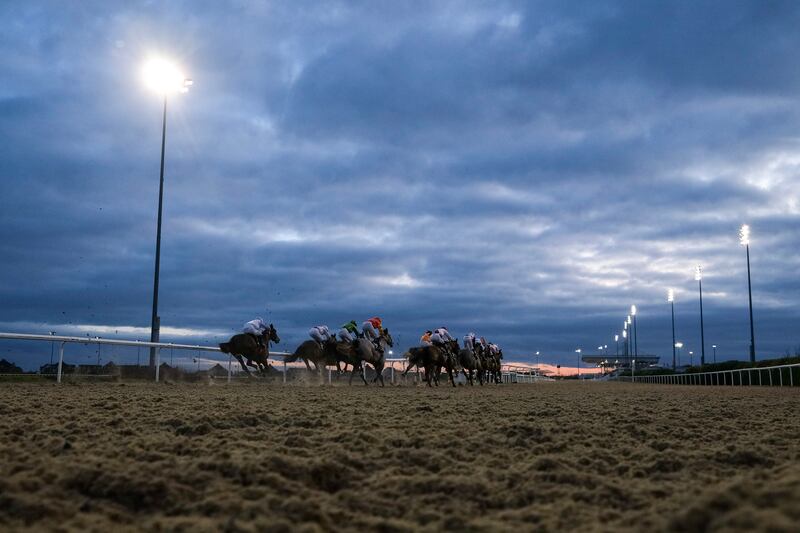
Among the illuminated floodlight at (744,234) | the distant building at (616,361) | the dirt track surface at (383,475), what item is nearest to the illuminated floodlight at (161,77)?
the dirt track surface at (383,475)

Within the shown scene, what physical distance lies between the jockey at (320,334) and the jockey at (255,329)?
6.65 feet

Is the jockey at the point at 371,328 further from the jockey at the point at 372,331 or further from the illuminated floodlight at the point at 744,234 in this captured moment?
the illuminated floodlight at the point at 744,234

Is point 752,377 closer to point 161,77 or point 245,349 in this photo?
point 245,349

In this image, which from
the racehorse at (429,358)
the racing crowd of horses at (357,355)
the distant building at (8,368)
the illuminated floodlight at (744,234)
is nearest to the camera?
the distant building at (8,368)

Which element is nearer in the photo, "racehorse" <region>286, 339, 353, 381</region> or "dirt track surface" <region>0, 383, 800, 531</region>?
"dirt track surface" <region>0, 383, 800, 531</region>

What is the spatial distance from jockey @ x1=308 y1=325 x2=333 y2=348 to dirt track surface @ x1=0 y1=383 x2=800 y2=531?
15.1 metres

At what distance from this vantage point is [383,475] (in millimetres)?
3803

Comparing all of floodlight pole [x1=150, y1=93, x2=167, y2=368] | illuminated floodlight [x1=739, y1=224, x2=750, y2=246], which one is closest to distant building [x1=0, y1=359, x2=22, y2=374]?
floodlight pole [x1=150, y1=93, x2=167, y2=368]

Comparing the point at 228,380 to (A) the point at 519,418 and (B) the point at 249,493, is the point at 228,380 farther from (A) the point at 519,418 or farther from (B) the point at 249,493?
(B) the point at 249,493

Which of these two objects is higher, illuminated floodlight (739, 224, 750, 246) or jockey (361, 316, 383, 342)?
illuminated floodlight (739, 224, 750, 246)

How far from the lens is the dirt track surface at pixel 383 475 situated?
293cm

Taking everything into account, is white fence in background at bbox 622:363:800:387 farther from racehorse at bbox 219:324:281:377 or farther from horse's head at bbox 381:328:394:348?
racehorse at bbox 219:324:281:377

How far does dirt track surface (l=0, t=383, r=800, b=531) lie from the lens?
9.60 feet

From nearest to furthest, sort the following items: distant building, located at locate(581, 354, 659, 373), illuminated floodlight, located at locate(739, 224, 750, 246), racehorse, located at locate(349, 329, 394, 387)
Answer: racehorse, located at locate(349, 329, 394, 387) → illuminated floodlight, located at locate(739, 224, 750, 246) → distant building, located at locate(581, 354, 659, 373)
